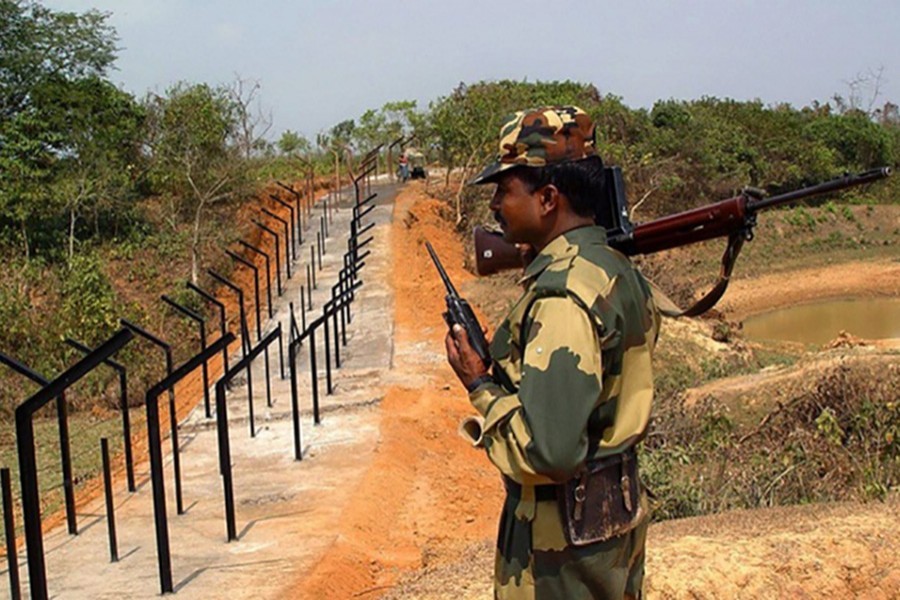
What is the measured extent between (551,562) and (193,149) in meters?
20.5

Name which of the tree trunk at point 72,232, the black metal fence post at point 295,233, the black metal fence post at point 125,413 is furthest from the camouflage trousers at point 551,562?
the tree trunk at point 72,232

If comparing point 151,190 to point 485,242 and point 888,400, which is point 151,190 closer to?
A: point 888,400

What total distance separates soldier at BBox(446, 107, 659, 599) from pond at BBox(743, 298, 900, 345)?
21558 mm

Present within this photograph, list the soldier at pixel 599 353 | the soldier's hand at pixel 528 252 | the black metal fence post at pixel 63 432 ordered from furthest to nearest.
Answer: the black metal fence post at pixel 63 432 < the soldier's hand at pixel 528 252 < the soldier at pixel 599 353

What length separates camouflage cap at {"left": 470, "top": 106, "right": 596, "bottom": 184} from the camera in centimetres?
238

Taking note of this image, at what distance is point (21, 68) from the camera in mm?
21266

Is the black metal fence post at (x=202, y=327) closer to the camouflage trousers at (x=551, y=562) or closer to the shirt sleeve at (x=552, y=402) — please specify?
the camouflage trousers at (x=551, y=562)

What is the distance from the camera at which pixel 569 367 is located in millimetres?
2156

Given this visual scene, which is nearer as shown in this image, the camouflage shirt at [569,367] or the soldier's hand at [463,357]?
the camouflage shirt at [569,367]

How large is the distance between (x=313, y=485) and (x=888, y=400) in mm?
4906

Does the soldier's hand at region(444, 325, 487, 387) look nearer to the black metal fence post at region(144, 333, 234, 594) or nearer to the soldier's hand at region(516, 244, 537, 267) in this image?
the soldier's hand at region(516, 244, 537, 267)

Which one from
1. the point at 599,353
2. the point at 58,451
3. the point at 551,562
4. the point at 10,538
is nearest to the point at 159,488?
the point at 10,538

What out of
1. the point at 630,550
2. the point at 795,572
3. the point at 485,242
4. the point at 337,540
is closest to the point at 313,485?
the point at 337,540

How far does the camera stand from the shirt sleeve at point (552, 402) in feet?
7.00
